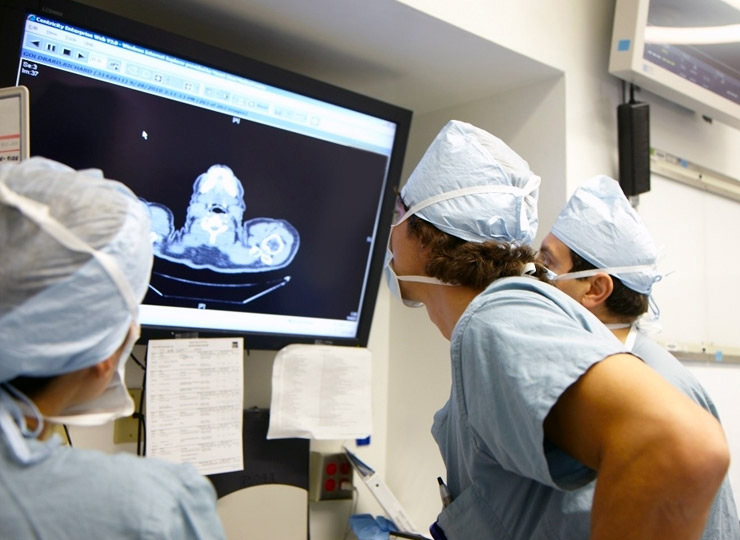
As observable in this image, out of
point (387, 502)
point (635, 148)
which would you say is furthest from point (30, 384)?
point (635, 148)

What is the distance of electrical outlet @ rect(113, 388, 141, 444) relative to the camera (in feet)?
5.34

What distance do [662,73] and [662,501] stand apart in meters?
1.63

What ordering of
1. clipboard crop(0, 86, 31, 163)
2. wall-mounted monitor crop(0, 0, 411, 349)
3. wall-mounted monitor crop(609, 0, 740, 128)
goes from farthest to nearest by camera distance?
wall-mounted monitor crop(609, 0, 740, 128) < wall-mounted monitor crop(0, 0, 411, 349) < clipboard crop(0, 86, 31, 163)

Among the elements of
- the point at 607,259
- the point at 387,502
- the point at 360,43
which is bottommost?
the point at 387,502

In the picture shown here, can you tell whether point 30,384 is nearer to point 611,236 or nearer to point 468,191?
point 468,191

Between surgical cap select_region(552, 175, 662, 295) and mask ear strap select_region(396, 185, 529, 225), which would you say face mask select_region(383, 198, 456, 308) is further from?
surgical cap select_region(552, 175, 662, 295)

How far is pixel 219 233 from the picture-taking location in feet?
5.21

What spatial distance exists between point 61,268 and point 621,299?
132 cm

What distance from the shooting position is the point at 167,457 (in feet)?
5.11

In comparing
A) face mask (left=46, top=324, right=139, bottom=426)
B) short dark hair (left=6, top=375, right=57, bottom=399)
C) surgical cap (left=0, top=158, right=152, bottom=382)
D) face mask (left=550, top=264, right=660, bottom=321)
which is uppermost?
face mask (left=550, top=264, right=660, bottom=321)

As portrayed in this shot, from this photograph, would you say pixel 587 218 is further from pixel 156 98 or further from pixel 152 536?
pixel 152 536

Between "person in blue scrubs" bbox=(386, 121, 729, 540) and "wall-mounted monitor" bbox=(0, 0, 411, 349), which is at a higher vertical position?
"wall-mounted monitor" bbox=(0, 0, 411, 349)

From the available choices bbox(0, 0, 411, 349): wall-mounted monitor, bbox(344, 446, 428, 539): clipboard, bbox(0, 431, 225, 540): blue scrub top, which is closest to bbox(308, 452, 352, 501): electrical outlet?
bbox(344, 446, 428, 539): clipboard

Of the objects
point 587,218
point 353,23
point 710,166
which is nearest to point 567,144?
point 587,218
